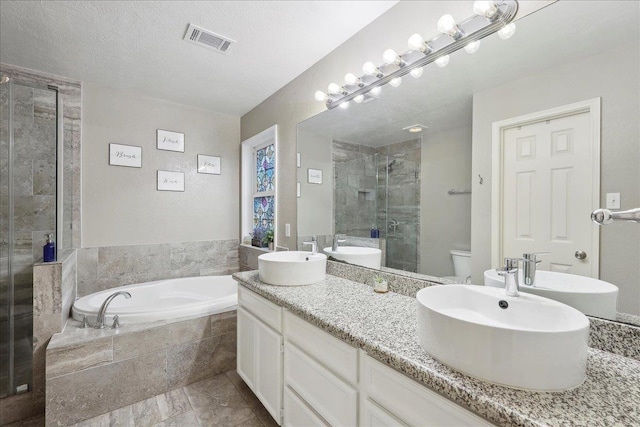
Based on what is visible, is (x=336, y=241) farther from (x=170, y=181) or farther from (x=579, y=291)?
(x=170, y=181)

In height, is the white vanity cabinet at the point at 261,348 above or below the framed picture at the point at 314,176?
below

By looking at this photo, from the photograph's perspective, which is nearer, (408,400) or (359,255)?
(408,400)

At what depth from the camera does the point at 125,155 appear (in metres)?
2.77

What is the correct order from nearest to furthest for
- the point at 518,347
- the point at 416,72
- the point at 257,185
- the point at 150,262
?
the point at 518,347
the point at 416,72
the point at 150,262
the point at 257,185

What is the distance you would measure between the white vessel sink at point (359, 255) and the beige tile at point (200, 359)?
1.10 meters

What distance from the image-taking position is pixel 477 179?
131 centimetres

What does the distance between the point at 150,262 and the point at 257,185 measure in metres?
1.39

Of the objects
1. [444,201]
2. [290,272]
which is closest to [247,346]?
[290,272]

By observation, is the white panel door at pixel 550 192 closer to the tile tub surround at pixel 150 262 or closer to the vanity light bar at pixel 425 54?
the vanity light bar at pixel 425 54

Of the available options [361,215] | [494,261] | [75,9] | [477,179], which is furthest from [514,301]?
[75,9]

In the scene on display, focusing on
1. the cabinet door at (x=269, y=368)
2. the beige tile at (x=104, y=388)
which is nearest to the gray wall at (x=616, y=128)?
the cabinet door at (x=269, y=368)

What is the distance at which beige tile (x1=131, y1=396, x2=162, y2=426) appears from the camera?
1757mm

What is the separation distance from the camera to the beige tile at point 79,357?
170 cm

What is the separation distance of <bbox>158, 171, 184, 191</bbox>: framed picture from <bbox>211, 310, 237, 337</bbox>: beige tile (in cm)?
152
